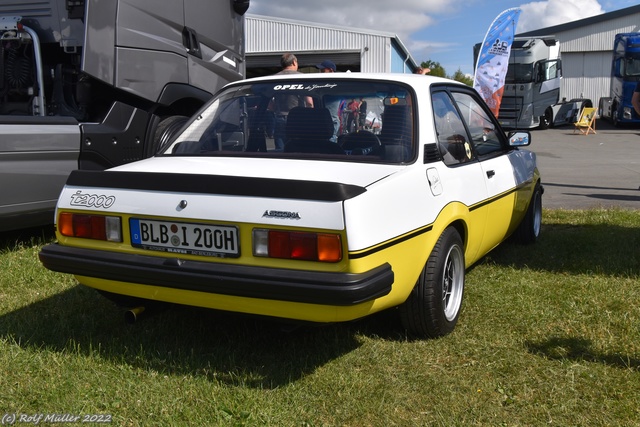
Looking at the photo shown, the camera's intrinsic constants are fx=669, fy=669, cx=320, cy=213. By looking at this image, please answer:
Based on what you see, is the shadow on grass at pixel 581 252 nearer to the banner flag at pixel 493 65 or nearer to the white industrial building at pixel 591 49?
the banner flag at pixel 493 65

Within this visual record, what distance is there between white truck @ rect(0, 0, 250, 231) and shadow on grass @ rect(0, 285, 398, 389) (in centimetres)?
156

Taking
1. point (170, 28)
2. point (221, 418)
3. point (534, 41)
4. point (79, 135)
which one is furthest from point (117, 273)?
point (534, 41)

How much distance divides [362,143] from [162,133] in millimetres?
3365

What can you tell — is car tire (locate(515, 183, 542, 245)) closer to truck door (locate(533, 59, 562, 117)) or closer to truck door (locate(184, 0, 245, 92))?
truck door (locate(184, 0, 245, 92))

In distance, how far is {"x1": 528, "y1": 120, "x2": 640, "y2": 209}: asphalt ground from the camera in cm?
921

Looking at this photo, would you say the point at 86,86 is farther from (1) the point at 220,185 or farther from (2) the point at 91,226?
(1) the point at 220,185

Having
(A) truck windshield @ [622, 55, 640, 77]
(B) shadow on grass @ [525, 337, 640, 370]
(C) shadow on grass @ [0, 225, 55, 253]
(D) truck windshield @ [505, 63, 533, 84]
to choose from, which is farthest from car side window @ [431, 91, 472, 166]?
(A) truck windshield @ [622, 55, 640, 77]

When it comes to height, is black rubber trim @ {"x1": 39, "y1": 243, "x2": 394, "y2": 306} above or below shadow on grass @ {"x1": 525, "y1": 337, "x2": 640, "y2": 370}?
above

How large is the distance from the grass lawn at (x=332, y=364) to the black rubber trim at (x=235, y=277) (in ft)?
0.98

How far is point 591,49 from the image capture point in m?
35.4

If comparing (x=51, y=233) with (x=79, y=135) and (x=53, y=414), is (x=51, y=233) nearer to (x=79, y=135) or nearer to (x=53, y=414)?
(x=79, y=135)

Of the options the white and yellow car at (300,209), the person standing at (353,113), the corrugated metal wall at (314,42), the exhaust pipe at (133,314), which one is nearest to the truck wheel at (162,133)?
the white and yellow car at (300,209)

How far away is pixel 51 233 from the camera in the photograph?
252 inches

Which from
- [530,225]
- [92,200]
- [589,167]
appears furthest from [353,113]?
[589,167]
